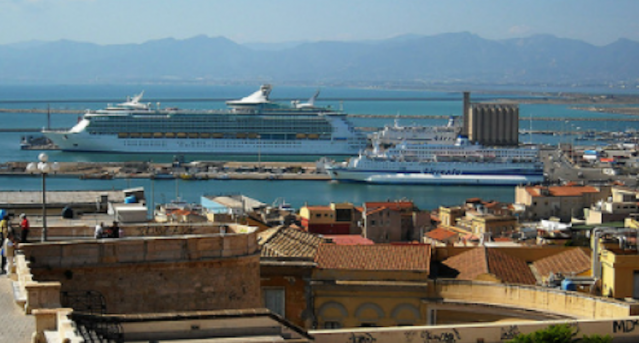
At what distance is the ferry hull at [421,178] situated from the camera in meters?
42.8

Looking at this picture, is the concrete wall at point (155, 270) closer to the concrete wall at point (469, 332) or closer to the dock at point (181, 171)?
A: the concrete wall at point (469, 332)

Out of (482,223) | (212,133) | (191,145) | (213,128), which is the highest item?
(213,128)

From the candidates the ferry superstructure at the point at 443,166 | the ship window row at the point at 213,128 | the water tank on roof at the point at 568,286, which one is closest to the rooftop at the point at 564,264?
the water tank on roof at the point at 568,286

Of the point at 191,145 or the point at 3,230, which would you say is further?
the point at 191,145

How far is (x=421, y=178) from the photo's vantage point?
43.2 m

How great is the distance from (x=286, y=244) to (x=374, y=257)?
1.79ft

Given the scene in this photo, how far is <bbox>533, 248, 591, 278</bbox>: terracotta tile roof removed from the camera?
6.89 meters

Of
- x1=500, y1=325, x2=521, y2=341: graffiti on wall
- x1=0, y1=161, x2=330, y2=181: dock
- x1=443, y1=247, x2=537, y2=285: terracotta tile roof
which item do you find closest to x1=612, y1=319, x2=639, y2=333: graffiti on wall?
x1=500, y1=325, x2=521, y2=341: graffiti on wall

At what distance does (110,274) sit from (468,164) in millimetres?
41437

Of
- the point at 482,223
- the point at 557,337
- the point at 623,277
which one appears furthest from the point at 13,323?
the point at 482,223

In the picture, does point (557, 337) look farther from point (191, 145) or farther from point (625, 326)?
point (191, 145)

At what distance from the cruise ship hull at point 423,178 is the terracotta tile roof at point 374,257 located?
35.9 m

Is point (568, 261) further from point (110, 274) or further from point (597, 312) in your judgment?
point (110, 274)

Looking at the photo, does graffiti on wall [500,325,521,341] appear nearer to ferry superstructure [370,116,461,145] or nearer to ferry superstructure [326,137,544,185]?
ferry superstructure [326,137,544,185]
